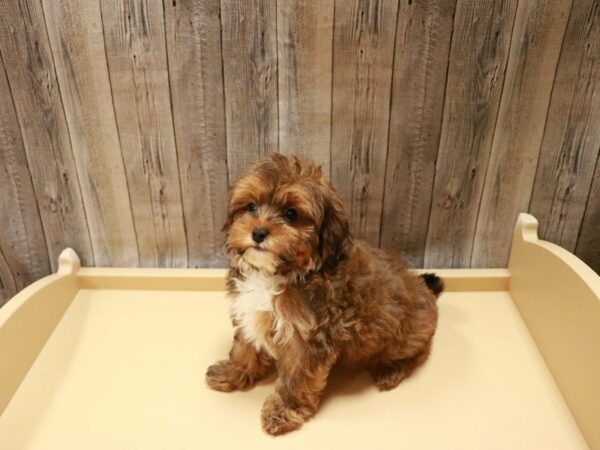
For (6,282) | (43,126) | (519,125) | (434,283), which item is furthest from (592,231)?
(6,282)

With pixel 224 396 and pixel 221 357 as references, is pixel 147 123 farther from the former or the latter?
pixel 224 396


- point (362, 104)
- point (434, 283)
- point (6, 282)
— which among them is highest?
point (362, 104)

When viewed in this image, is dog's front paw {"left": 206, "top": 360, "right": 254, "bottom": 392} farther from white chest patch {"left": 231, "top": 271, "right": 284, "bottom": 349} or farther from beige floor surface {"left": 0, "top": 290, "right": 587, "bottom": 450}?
white chest patch {"left": 231, "top": 271, "right": 284, "bottom": 349}

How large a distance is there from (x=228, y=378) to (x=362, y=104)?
1.02 m

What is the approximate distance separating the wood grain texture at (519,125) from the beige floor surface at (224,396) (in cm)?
29

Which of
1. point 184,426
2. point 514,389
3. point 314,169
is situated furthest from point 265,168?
point 514,389

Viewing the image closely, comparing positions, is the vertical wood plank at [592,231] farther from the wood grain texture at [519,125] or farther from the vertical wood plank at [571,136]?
the wood grain texture at [519,125]

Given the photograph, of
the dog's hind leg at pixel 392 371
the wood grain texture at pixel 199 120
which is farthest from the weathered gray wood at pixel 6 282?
the dog's hind leg at pixel 392 371

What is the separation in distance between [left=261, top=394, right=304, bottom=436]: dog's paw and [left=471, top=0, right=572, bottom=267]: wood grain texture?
1.01 metres

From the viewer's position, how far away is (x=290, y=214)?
1.38 m

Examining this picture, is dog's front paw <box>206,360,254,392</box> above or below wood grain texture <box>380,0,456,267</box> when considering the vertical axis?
below

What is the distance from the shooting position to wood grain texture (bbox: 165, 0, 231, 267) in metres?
1.69

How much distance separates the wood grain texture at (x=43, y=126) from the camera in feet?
5.55

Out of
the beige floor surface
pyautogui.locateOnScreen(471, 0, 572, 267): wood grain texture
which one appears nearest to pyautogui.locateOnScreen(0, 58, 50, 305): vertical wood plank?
the beige floor surface
